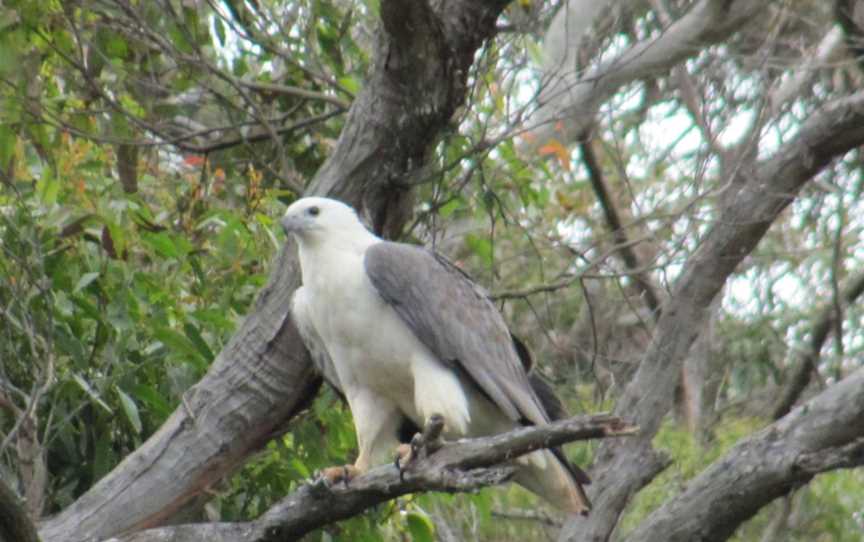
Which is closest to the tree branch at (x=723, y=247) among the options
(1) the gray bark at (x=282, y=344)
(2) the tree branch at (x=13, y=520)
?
(1) the gray bark at (x=282, y=344)

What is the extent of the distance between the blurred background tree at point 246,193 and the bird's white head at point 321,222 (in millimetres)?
232

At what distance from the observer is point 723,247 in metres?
6.31

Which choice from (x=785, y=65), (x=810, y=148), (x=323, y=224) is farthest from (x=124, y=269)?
(x=785, y=65)

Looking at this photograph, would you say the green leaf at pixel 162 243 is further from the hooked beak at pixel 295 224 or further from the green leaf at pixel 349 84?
the green leaf at pixel 349 84

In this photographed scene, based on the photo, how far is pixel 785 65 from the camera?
8047 millimetres

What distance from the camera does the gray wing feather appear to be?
525cm

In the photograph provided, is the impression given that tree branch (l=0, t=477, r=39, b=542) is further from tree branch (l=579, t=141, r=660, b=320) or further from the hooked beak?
tree branch (l=579, t=141, r=660, b=320)

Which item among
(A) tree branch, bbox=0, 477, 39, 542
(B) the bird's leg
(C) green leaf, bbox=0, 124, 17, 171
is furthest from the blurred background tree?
(B) the bird's leg

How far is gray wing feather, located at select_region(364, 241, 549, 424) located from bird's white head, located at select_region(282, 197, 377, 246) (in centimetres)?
11

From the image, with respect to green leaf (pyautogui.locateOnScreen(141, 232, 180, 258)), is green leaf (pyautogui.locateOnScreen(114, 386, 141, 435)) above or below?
below

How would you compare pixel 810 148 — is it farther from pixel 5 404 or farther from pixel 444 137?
pixel 5 404

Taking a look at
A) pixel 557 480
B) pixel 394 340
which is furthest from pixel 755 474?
pixel 394 340

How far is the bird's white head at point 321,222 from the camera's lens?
205 inches

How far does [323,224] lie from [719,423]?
15.9ft
